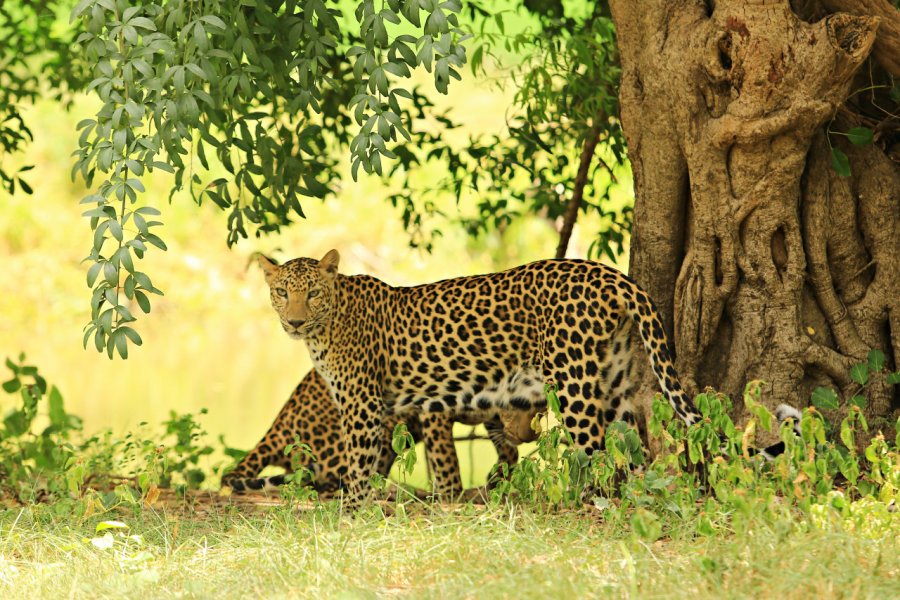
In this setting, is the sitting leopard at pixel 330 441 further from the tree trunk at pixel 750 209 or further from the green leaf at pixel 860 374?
the green leaf at pixel 860 374

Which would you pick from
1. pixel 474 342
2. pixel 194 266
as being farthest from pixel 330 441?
pixel 194 266

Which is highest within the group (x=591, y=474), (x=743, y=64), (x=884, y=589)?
(x=743, y=64)

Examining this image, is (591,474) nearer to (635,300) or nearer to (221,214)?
(635,300)

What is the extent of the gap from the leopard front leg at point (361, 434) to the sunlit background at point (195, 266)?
26.8ft

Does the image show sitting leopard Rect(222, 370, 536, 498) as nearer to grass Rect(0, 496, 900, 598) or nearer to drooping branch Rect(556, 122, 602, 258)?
drooping branch Rect(556, 122, 602, 258)

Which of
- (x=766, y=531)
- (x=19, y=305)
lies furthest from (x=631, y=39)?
(x=19, y=305)

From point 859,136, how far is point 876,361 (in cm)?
106

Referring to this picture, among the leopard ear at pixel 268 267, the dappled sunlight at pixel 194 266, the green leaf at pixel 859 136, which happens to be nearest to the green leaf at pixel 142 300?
the leopard ear at pixel 268 267

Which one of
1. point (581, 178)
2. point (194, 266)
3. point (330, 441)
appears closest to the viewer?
point (330, 441)

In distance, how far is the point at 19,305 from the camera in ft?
61.1

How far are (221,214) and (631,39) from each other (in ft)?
50.7

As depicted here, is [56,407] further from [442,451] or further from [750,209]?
[750,209]

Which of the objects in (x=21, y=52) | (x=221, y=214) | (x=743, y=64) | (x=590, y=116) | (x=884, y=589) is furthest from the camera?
(x=221, y=214)

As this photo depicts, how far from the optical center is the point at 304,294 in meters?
6.75
